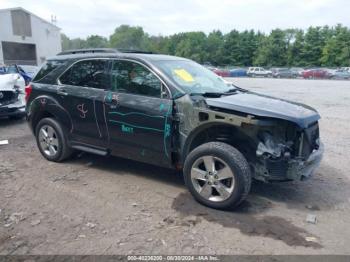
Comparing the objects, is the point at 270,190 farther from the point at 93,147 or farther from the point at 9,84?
the point at 9,84

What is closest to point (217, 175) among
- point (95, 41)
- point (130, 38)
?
point (130, 38)

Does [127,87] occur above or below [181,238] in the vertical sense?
above

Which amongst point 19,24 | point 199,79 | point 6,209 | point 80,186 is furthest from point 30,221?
point 19,24

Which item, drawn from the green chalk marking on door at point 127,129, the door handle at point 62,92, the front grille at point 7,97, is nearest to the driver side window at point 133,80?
the green chalk marking on door at point 127,129

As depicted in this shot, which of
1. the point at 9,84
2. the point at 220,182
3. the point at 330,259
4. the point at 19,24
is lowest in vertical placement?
the point at 330,259

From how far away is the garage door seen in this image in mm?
37247

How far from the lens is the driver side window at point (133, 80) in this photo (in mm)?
4418

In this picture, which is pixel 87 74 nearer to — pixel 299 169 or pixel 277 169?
pixel 277 169

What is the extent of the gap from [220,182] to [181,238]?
0.87 m

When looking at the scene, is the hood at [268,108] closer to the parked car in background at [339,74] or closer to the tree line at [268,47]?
the parked car in background at [339,74]

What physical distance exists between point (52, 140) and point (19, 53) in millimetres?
39253

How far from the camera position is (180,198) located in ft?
14.1

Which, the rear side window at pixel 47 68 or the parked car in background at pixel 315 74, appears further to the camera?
the parked car in background at pixel 315 74

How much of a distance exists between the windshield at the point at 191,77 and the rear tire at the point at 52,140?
6.67 ft
